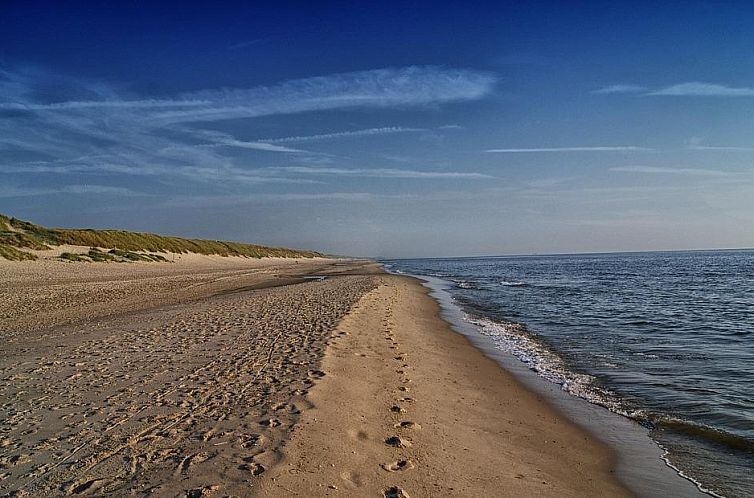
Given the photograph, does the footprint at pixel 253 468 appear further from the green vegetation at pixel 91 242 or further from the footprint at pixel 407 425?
A: the green vegetation at pixel 91 242

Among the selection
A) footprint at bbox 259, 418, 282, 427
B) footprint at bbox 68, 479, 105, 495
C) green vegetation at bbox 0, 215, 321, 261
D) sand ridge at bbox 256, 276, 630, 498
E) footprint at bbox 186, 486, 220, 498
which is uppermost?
green vegetation at bbox 0, 215, 321, 261

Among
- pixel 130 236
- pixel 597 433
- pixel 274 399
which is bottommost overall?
pixel 597 433

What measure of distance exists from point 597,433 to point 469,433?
2.04 meters

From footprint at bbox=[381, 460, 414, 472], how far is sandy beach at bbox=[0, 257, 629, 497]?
0.08 feet

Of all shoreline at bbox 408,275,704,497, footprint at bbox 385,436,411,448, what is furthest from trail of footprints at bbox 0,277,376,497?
shoreline at bbox 408,275,704,497

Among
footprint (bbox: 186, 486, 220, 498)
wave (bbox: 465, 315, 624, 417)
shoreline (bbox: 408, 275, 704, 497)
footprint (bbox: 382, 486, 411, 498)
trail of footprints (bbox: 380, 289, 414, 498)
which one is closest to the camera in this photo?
footprint (bbox: 186, 486, 220, 498)

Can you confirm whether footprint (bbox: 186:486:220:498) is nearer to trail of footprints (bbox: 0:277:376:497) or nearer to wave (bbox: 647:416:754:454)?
trail of footprints (bbox: 0:277:376:497)

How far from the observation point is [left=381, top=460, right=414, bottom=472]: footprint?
4.95 metres

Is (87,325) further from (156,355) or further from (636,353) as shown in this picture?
(636,353)

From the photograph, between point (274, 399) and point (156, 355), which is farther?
point (156, 355)

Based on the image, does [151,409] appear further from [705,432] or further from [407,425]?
[705,432]

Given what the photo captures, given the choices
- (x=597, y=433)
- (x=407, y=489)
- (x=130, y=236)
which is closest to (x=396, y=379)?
(x=597, y=433)

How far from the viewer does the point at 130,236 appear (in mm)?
57438

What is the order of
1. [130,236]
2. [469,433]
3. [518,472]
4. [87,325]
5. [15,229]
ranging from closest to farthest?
[518,472] < [469,433] < [87,325] < [15,229] < [130,236]
